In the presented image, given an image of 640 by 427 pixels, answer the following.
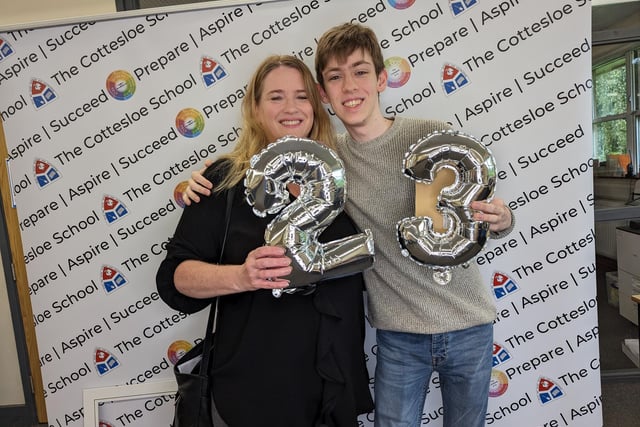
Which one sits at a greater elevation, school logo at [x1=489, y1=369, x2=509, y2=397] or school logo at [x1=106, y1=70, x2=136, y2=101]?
school logo at [x1=106, y1=70, x2=136, y2=101]

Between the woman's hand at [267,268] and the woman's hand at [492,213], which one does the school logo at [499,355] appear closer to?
the woman's hand at [492,213]

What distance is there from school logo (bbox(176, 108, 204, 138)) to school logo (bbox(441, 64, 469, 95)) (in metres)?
0.95

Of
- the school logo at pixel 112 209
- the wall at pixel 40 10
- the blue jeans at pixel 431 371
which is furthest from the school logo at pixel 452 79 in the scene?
the wall at pixel 40 10

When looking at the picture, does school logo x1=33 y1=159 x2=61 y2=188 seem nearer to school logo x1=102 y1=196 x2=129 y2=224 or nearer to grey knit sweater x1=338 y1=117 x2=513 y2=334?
→ school logo x1=102 y1=196 x2=129 y2=224

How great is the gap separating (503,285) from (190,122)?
141cm

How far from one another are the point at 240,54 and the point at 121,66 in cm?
46

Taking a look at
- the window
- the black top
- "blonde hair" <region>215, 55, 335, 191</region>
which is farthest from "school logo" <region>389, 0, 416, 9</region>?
the window

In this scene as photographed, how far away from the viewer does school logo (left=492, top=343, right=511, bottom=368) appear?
1752 mm

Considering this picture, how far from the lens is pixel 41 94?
5.44ft

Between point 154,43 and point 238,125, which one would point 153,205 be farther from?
point 154,43

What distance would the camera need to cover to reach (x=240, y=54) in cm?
164

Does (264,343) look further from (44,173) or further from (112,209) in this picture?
(44,173)

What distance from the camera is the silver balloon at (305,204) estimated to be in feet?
3.19

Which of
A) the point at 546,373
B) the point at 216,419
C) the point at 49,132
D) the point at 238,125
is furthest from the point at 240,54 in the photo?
the point at 546,373
